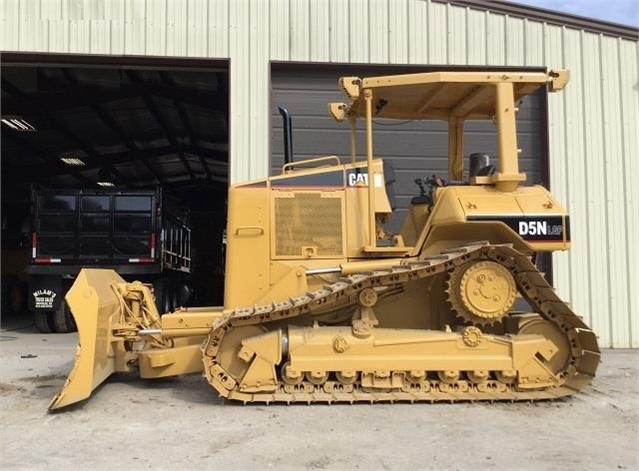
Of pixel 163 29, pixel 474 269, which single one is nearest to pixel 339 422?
pixel 474 269

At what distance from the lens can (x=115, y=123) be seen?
16875mm

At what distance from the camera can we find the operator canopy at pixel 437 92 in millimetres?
6082

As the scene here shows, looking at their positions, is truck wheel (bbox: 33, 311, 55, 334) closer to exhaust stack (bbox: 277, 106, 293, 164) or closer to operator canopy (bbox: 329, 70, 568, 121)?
exhaust stack (bbox: 277, 106, 293, 164)

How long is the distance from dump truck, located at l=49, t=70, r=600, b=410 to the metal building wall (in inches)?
141

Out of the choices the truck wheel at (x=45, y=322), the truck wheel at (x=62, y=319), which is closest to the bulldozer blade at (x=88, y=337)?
the truck wheel at (x=62, y=319)

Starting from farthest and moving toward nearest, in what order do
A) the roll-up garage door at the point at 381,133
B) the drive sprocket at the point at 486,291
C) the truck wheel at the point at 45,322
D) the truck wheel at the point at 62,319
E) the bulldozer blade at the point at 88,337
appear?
1. the truck wheel at the point at 45,322
2. the truck wheel at the point at 62,319
3. the roll-up garage door at the point at 381,133
4. the drive sprocket at the point at 486,291
5. the bulldozer blade at the point at 88,337

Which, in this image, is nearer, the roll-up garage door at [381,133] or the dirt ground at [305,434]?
the dirt ground at [305,434]

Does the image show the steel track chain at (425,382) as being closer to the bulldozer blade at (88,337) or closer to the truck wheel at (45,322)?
the bulldozer blade at (88,337)

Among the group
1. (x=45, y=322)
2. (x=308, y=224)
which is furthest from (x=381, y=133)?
(x=45, y=322)

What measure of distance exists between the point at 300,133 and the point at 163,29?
2.71m

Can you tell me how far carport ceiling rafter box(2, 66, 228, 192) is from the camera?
43.3 ft

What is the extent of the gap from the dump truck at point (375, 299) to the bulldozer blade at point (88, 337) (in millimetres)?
14

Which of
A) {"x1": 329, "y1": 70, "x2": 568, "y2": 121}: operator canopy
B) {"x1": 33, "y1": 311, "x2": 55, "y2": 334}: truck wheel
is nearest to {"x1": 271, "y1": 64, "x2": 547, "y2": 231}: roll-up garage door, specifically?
{"x1": 329, "y1": 70, "x2": 568, "y2": 121}: operator canopy

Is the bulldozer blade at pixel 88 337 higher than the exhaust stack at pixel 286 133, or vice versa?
the exhaust stack at pixel 286 133
